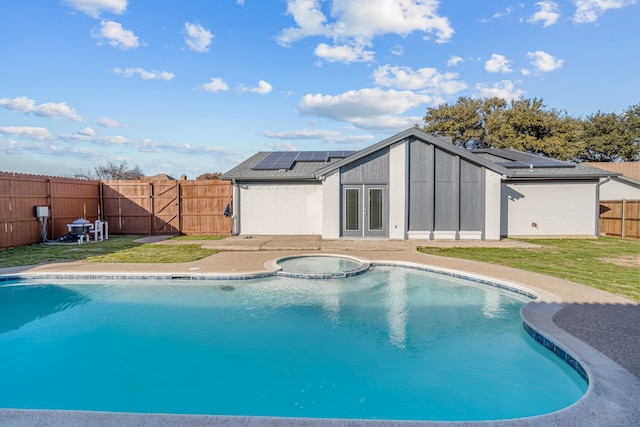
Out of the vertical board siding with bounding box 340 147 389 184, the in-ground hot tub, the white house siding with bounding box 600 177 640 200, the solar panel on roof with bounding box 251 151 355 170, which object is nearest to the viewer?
the in-ground hot tub

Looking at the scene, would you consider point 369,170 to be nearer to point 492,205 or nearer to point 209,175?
point 492,205

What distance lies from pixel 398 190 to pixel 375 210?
1.18 m

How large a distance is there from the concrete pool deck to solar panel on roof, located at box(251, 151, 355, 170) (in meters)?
5.02

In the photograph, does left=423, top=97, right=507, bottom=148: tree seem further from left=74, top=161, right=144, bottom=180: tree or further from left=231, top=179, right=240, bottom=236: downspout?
left=74, top=161, right=144, bottom=180: tree

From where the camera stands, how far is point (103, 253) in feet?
38.4

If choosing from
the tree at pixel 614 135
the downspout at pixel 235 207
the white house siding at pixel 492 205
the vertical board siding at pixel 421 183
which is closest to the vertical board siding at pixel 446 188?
the vertical board siding at pixel 421 183

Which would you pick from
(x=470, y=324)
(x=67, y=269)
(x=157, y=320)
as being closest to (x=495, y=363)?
(x=470, y=324)

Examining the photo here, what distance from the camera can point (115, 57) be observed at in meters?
14.7

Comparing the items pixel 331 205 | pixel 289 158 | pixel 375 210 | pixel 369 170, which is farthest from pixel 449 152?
pixel 289 158

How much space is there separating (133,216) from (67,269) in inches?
353

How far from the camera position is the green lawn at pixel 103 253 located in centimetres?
1038

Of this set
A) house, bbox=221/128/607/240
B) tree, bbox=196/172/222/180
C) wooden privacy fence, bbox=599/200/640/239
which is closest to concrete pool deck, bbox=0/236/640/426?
house, bbox=221/128/607/240

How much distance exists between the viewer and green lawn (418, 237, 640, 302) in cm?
756

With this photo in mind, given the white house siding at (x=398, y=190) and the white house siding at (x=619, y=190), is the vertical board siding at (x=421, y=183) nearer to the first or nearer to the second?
the white house siding at (x=398, y=190)
